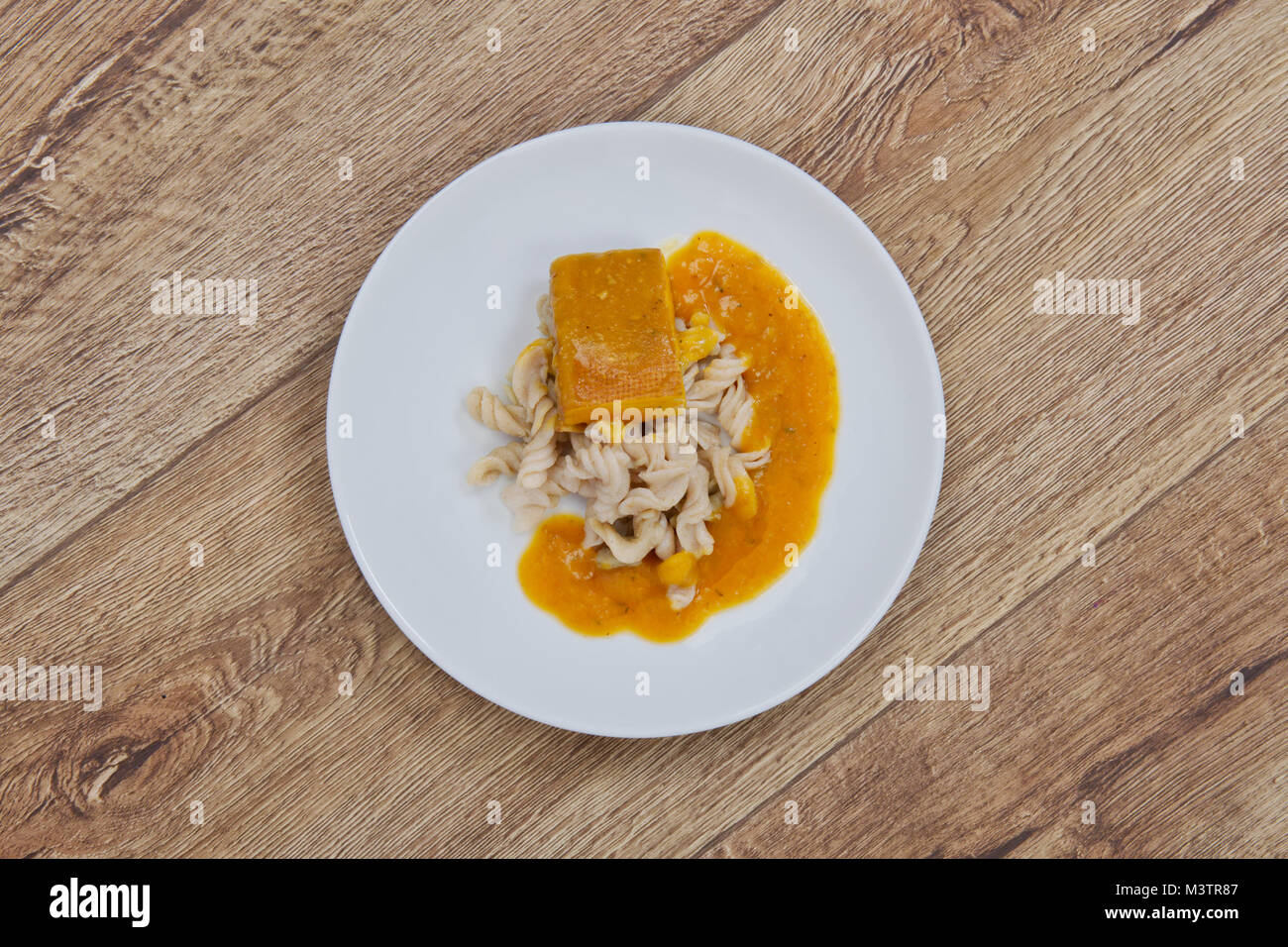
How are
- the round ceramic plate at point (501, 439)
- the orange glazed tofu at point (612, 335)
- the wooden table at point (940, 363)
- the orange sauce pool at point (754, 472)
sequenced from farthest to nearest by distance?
the wooden table at point (940, 363), the orange sauce pool at point (754, 472), the round ceramic plate at point (501, 439), the orange glazed tofu at point (612, 335)

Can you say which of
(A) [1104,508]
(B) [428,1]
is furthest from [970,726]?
(B) [428,1]

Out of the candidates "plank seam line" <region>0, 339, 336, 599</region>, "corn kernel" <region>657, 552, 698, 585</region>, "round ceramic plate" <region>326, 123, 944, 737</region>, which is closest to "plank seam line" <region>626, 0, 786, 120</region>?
"round ceramic plate" <region>326, 123, 944, 737</region>

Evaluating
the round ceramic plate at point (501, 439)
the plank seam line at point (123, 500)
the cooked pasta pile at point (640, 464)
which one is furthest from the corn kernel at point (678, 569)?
the plank seam line at point (123, 500)

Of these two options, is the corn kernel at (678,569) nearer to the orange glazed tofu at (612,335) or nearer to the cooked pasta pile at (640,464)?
the cooked pasta pile at (640,464)

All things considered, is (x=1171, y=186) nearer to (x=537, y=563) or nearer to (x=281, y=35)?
(x=537, y=563)

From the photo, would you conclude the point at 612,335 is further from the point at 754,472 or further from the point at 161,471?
the point at 161,471
